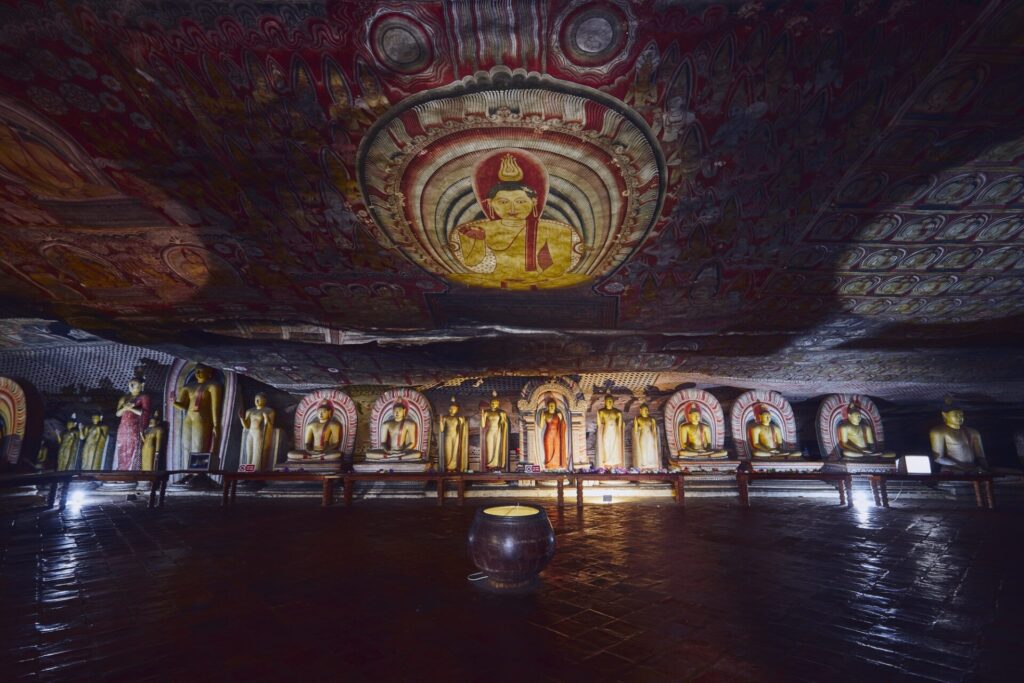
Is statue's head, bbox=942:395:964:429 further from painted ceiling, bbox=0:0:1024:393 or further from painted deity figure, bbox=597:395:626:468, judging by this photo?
painted deity figure, bbox=597:395:626:468

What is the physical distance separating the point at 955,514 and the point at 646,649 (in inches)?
289

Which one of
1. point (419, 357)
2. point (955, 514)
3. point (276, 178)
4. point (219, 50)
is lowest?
point (955, 514)

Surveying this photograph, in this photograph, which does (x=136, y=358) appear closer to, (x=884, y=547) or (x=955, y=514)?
(x=884, y=547)

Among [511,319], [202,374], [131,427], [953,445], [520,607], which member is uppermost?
[511,319]

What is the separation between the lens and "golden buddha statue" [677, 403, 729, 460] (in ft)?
30.7

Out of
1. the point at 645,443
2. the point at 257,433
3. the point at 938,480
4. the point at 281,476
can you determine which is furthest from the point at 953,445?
the point at 257,433

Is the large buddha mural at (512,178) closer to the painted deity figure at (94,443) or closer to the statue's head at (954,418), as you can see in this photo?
the statue's head at (954,418)

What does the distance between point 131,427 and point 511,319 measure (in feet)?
30.0

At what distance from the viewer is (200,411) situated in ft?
32.4

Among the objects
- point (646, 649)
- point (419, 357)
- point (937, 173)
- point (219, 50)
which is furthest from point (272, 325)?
point (937, 173)

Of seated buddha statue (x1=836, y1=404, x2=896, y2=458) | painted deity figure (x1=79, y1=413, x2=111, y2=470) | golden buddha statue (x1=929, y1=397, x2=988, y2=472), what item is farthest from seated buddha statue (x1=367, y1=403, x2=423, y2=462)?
golden buddha statue (x1=929, y1=397, x2=988, y2=472)

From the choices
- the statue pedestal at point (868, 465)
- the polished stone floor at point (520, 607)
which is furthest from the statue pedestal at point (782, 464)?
the polished stone floor at point (520, 607)

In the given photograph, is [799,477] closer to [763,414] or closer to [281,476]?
[763,414]

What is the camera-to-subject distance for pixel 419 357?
9.70 m
